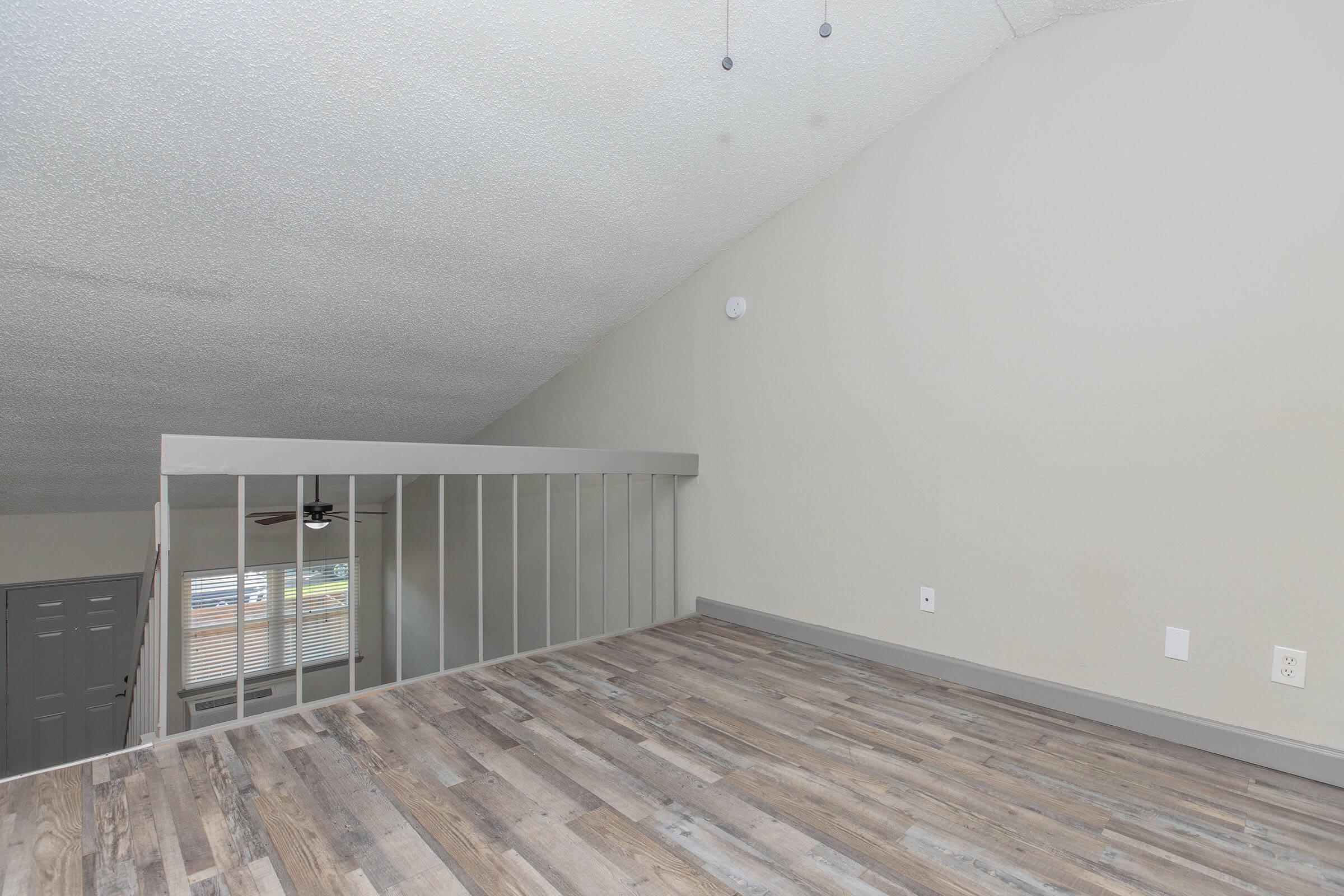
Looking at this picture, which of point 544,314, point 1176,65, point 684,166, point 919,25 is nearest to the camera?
point 1176,65

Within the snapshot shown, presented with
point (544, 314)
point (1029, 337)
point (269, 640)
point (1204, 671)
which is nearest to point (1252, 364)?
point (1029, 337)

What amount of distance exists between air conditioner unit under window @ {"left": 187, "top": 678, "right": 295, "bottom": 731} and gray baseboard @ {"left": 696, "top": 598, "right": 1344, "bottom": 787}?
16.4ft

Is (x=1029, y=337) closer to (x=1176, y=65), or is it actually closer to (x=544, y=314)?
(x=1176, y=65)

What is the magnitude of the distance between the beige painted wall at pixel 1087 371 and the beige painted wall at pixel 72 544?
5157 millimetres

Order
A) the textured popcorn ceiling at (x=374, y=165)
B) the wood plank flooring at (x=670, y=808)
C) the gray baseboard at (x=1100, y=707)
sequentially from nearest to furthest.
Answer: the wood plank flooring at (x=670, y=808) < the gray baseboard at (x=1100, y=707) < the textured popcorn ceiling at (x=374, y=165)

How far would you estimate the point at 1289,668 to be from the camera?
6.25 ft

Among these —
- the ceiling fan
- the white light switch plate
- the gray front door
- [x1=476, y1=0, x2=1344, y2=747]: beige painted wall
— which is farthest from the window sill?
the white light switch plate

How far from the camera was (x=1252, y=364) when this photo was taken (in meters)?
1.98

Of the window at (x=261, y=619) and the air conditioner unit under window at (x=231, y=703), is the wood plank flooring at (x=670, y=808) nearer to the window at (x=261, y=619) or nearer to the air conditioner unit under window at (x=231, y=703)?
the window at (x=261, y=619)

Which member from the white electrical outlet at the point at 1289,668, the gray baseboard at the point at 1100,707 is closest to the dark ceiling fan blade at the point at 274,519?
the gray baseboard at the point at 1100,707

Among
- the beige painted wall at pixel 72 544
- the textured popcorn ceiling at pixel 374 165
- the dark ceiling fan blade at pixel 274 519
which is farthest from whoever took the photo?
the dark ceiling fan blade at pixel 274 519

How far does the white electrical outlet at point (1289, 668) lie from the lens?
1.88m

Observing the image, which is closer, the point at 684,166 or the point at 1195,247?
the point at 1195,247

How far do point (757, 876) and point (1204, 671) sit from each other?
163cm
